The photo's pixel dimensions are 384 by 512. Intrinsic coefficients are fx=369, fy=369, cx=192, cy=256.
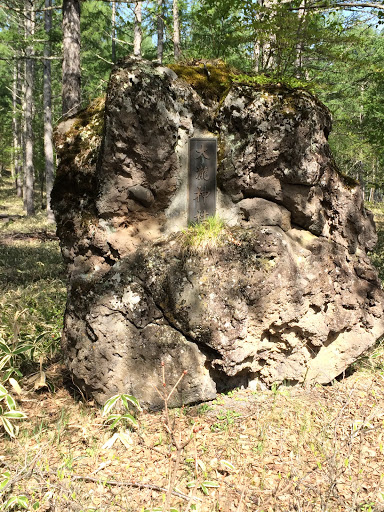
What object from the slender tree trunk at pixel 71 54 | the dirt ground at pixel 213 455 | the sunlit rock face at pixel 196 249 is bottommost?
the dirt ground at pixel 213 455

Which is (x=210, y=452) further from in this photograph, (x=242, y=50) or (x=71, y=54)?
(x=242, y=50)

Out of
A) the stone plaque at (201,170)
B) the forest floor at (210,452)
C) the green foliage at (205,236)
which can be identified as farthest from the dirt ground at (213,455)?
the stone plaque at (201,170)

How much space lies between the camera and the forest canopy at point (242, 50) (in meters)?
5.93

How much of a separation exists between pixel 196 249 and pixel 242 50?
22.6 ft

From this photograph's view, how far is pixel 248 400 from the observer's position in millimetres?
3834

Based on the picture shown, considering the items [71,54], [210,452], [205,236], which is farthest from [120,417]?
[71,54]

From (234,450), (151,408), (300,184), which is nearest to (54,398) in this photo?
(151,408)

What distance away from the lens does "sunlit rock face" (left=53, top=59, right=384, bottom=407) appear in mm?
3662

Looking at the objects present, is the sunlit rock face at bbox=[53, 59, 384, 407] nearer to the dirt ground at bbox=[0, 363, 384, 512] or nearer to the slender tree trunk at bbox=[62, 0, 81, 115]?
the dirt ground at bbox=[0, 363, 384, 512]

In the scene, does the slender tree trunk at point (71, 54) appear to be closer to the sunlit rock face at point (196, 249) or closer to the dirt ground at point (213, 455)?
the sunlit rock face at point (196, 249)

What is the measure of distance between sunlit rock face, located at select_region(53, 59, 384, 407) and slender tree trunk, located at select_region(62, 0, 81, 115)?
3.74m

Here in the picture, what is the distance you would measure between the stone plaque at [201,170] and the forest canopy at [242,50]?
100cm

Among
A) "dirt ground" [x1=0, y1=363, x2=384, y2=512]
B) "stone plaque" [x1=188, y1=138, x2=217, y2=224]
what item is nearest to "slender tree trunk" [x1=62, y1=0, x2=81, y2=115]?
"stone plaque" [x1=188, y1=138, x2=217, y2=224]

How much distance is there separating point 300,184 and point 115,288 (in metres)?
2.27
